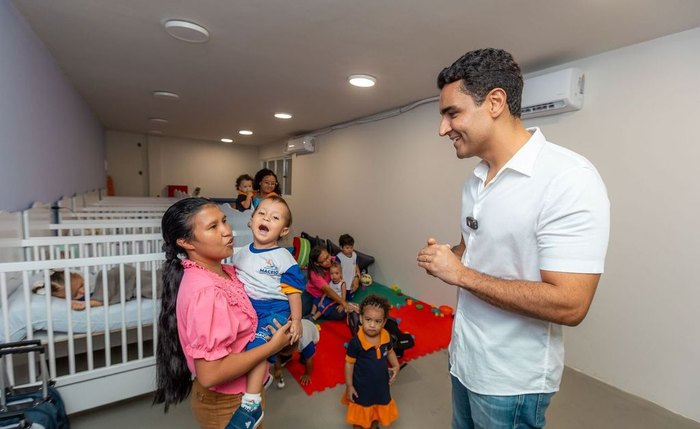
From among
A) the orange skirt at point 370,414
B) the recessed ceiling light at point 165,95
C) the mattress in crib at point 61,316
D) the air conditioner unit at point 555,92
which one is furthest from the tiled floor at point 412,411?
the recessed ceiling light at point 165,95

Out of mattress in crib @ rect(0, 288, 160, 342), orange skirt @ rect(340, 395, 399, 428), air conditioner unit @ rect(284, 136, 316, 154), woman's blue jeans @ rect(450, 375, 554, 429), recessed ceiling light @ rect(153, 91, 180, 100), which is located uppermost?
recessed ceiling light @ rect(153, 91, 180, 100)

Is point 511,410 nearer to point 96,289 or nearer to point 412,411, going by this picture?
point 412,411

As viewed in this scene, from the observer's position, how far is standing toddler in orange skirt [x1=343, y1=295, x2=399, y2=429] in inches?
64.2

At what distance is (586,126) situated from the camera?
2236mm

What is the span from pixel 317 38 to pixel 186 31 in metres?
0.79

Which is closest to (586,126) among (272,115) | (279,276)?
(279,276)

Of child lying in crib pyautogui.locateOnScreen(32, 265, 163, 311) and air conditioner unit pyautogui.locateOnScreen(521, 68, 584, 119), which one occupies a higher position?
air conditioner unit pyautogui.locateOnScreen(521, 68, 584, 119)

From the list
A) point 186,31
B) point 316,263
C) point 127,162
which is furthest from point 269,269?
point 127,162

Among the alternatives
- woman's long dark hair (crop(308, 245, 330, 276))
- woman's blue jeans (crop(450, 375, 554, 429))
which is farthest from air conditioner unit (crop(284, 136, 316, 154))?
woman's blue jeans (crop(450, 375, 554, 429))

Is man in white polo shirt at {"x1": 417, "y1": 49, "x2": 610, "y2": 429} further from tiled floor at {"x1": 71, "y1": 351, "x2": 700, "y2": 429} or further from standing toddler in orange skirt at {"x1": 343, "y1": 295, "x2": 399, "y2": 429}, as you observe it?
tiled floor at {"x1": 71, "y1": 351, "x2": 700, "y2": 429}

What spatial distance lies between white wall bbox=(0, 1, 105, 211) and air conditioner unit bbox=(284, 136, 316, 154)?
2.89 metres

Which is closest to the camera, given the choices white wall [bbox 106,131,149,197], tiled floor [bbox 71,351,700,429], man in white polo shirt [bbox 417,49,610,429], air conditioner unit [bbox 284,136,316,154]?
man in white polo shirt [bbox 417,49,610,429]

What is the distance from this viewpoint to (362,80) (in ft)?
9.08

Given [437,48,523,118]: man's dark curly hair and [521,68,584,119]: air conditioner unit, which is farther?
[521,68,584,119]: air conditioner unit
